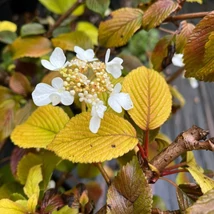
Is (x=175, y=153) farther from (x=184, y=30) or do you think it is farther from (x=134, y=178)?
(x=184, y=30)

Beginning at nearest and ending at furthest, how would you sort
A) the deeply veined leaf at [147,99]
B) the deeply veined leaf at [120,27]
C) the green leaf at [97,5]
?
the deeply veined leaf at [147,99], the deeply veined leaf at [120,27], the green leaf at [97,5]

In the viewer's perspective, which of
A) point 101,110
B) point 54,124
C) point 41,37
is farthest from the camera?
point 41,37

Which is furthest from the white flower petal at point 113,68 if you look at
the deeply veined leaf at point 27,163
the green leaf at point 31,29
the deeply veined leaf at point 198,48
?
the green leaf at point 31,29

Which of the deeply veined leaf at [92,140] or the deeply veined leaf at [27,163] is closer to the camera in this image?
the deeply veined leaf at [92,140]

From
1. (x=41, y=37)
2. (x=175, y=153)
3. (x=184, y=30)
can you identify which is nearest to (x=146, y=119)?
(x=175, y=153)

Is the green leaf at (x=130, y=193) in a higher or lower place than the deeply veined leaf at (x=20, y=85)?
higher

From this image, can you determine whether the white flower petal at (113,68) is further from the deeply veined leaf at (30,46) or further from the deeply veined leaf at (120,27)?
the deeply veined leaf at (30,46)

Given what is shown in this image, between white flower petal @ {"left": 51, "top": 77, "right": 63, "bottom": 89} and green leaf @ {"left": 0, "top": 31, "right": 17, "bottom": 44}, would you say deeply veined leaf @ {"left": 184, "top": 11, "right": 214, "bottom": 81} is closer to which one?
white flower petal @ {"left": 51, "top": 77, "right": 63, "bottom": 89}

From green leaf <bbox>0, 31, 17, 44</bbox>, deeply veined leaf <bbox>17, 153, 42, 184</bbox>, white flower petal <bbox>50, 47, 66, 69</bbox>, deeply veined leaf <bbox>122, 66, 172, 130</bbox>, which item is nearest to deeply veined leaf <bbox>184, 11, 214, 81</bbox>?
deeply veined leaf <bbox>122, 66, 172, 130</bbox>
